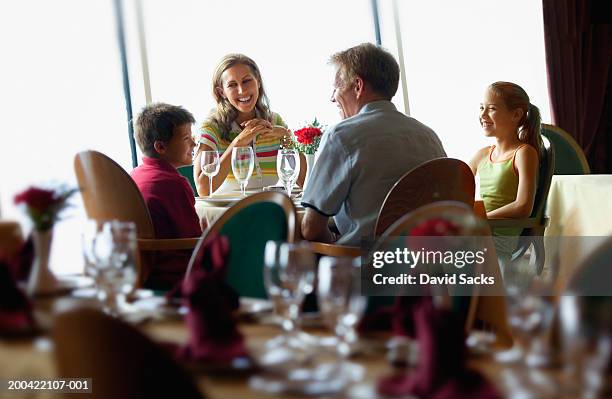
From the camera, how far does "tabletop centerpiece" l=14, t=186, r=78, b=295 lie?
1738mm

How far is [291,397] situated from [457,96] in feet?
20.6

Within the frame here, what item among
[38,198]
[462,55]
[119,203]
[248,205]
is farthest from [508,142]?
[462,55]

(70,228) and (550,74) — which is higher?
(550,74)

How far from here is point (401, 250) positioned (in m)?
2.02

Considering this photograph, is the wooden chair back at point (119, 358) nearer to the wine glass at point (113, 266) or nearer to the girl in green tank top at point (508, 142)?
the wine glass at point (113, 266)

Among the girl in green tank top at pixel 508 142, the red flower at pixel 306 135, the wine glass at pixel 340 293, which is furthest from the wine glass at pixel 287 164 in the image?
the wine glass at pixel 340 293

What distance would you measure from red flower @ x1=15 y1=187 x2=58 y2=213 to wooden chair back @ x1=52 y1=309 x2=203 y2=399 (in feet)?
2.38

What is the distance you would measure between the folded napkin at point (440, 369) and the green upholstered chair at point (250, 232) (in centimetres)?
119

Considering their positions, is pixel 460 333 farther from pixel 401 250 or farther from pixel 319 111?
pixel 319 111

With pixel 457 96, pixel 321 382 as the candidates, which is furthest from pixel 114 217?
pixel 457 96

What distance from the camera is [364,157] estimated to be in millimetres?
2910

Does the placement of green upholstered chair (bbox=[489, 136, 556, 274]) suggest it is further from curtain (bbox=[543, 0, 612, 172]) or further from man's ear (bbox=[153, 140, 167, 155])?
curtain (bbox=[543, 0, 612, 172])

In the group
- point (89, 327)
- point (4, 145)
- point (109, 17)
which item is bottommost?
point (89, 327)

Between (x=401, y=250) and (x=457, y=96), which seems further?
(x=457, y=96)
